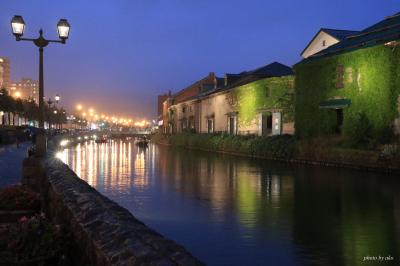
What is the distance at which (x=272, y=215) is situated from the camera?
1202cm

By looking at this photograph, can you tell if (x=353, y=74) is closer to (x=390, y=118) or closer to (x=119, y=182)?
(x=390, y=118)

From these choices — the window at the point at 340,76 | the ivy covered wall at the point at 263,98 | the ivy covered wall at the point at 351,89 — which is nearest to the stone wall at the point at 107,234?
the ivy covered wall at the point at 351,89

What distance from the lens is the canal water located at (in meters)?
8.36

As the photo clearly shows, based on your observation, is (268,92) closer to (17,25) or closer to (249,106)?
(249,106)

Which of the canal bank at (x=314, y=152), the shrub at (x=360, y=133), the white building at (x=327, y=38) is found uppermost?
the white building at (x=327, y=38)

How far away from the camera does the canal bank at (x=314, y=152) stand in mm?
23969

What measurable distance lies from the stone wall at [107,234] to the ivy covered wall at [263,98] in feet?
113

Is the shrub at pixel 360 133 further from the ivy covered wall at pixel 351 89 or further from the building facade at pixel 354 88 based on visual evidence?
the ivy covered wall at pixel 351 89

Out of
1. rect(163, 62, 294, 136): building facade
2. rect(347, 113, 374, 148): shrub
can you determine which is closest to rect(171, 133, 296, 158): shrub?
rect(163, 62, 294, 136): building facade

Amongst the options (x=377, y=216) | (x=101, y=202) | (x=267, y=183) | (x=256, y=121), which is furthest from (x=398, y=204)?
(x=256, y=121)

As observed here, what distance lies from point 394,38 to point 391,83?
2656 millimetres

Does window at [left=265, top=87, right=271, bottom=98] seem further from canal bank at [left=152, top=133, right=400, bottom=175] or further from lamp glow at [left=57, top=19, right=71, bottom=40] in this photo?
lamp glow at [left=57, top=19, right=71, bottom=40]

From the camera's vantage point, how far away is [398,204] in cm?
1372

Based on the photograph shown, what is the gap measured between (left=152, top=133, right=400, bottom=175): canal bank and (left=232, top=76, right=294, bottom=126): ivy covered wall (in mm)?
3538
